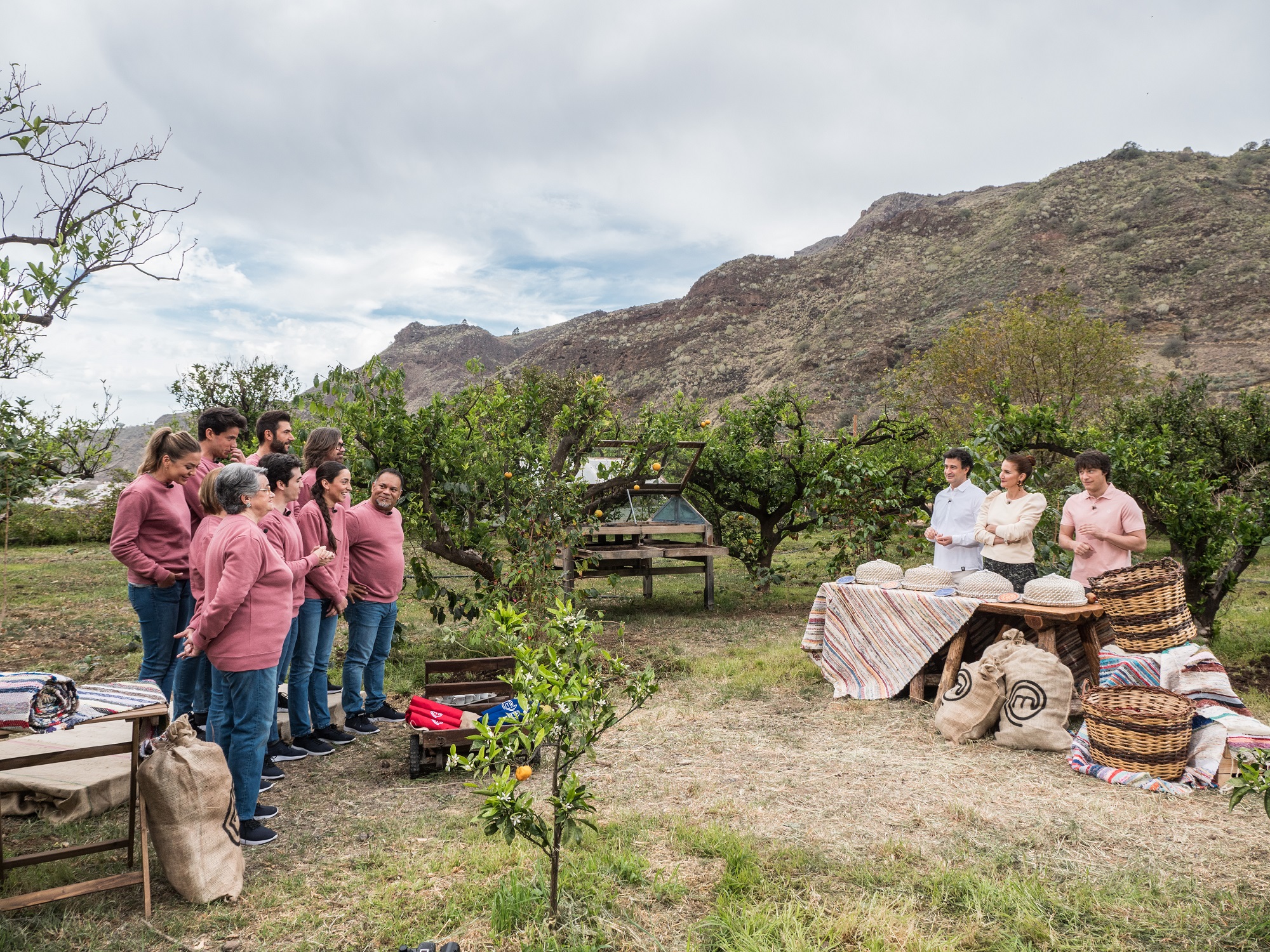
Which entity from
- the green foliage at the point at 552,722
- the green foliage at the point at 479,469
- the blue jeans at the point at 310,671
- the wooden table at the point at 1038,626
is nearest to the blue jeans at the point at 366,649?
the blue jeans at the point at 310,671

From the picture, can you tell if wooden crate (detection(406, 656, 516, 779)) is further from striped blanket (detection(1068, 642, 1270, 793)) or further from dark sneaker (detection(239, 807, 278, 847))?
striped blanket (detection(1068, 642, 1270, 793))

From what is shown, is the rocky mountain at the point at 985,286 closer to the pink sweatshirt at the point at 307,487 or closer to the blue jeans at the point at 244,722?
the pink sweatshirt at the point at 307,487

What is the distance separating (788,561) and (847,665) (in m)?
7.72

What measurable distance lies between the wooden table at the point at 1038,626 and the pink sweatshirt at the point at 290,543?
3.91 meters

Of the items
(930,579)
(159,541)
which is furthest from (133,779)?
(930,579)

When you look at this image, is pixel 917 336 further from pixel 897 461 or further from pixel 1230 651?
pixel 1230 651

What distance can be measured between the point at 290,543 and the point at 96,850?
139 cm

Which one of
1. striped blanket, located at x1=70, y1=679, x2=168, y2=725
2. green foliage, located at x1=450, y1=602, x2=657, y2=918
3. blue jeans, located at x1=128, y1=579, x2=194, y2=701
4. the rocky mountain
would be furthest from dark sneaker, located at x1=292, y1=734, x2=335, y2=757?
the rocky mountain

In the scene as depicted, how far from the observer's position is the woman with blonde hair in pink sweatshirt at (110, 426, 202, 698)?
12.3ft

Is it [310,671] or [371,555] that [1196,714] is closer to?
[371,555]

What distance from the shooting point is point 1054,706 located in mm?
4312

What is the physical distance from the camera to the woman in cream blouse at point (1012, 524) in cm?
500

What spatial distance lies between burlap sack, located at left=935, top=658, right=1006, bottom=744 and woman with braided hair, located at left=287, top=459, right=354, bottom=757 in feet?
11.9

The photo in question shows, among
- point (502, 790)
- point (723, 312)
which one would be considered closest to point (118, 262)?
point (502, 790)
